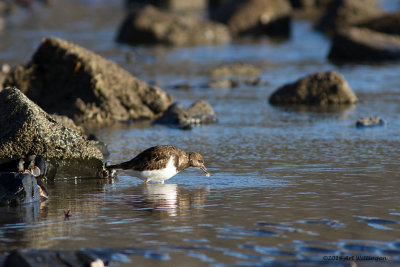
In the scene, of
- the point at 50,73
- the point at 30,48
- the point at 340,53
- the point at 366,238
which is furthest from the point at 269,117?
the point at 30,48

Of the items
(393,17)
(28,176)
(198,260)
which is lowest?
(198,260)

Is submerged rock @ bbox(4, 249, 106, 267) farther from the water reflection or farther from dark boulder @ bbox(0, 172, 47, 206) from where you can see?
dark boulder @ bbox(0, 172, 47, 206)

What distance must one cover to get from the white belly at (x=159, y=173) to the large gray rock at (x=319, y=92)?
32.8 ft

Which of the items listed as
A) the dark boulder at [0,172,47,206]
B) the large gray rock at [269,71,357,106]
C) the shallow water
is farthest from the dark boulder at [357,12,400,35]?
the dark boulder at [0,172,47,206]

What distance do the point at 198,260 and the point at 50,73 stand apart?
13.3 meters

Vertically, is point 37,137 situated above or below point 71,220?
above

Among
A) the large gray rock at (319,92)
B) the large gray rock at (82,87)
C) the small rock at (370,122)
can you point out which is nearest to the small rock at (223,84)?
the large gray rock at (319,92)

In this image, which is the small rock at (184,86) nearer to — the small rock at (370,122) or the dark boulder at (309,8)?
the small rock at (370,122)

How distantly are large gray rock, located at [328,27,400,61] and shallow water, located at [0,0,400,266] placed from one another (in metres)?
9.54

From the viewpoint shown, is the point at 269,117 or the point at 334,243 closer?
the point at 334,243

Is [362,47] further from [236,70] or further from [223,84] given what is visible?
[223,84]

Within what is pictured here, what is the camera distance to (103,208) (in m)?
10.1

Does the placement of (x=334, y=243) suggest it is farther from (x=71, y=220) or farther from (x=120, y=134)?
(x=120, y=134)

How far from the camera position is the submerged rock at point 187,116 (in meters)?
17.7
